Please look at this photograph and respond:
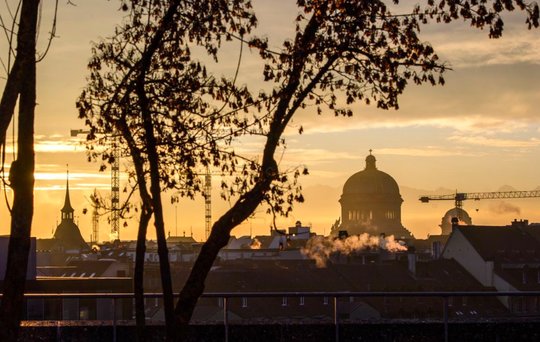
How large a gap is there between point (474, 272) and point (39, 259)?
72.0m

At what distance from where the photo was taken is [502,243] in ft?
436

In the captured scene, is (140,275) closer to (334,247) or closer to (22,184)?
(22,184)

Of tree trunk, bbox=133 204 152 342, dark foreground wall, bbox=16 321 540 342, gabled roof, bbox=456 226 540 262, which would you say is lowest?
dark foreground wall, bbox=16 321 540 342

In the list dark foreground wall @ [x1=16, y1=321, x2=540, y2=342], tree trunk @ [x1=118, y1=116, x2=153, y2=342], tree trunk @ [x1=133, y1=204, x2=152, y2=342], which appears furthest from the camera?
dark foreground wall @ [x1=16, y1=321, x2=540, y2=342]

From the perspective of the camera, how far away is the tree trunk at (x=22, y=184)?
13234 mm

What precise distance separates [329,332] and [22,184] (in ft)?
27.5

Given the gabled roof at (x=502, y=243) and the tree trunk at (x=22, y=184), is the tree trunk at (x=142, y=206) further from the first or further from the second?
the gabled roof at (x=502, y=243)

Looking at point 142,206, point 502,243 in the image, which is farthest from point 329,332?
point 502,243

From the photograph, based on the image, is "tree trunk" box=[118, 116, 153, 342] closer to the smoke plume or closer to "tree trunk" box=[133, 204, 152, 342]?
"tree trunk" box=[133, 204, 152, 342]

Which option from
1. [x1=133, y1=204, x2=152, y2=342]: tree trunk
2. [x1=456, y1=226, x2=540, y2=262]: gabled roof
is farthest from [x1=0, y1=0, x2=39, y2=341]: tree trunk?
[x1=456, y1=226, x2=540, y2=262]: gabled roof

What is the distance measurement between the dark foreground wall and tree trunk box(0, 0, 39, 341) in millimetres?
7219

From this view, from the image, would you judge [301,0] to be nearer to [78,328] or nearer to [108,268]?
[78,328]

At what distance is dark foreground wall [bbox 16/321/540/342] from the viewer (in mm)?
20547

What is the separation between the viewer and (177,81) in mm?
16156
